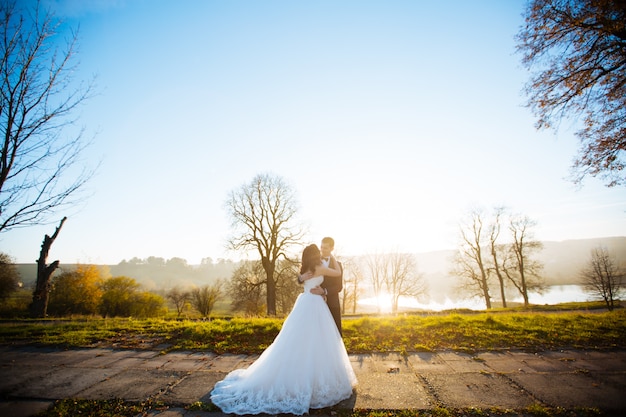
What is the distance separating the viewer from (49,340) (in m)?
7.31

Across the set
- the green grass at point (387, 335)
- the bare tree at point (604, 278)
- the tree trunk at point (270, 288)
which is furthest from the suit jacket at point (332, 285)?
the bare tree at point (604, 278)

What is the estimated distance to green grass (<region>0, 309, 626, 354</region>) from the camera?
627 centimetres

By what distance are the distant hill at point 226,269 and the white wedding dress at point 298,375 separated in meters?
96.2

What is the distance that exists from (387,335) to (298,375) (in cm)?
416

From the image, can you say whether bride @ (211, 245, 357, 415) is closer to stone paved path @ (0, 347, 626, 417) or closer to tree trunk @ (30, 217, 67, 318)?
stone paved path @ (0, 347, 626, 417)

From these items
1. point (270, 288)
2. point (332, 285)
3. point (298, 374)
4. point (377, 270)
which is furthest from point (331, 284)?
point (377, 270)

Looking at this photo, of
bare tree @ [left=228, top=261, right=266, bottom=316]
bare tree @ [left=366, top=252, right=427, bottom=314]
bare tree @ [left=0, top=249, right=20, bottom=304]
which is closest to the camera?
bare tree @ [left=228, top=261, right=266, bottom=316]

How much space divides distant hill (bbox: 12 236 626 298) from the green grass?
90699 mm

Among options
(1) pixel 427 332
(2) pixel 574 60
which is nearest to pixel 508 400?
(1) pixel 427 332

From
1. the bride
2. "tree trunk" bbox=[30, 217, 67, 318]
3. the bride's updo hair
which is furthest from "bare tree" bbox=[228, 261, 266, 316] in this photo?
the bride's updo hair

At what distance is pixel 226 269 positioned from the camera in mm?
120125

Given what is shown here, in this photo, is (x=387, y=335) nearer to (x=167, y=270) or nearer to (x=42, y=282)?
(x=42, y=282)

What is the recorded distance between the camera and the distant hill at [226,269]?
109 meters

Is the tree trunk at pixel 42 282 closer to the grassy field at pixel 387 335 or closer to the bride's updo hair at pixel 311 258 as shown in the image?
the grassy field at pixel 387 335
